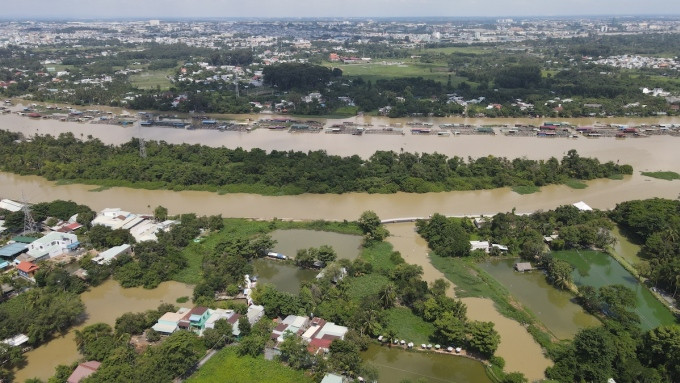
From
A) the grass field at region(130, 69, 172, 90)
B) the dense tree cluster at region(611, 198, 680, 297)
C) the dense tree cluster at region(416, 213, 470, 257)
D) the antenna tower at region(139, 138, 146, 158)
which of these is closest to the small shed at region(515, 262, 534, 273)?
the dense tree cluster at region(416, 213, 470, 257)

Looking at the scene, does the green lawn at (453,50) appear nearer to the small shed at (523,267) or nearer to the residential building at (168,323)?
the small shed at (523,267)

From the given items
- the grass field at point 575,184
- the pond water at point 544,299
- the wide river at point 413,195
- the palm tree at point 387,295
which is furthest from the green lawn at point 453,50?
the palm tree at point 387,295

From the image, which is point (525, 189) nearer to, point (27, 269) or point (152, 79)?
point (27, 269)

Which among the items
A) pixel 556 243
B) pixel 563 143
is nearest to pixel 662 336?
pixel 556 243

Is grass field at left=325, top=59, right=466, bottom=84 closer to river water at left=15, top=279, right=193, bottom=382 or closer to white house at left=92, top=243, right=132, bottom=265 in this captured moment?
white house at left=92, top=243, right=132, bottom=265

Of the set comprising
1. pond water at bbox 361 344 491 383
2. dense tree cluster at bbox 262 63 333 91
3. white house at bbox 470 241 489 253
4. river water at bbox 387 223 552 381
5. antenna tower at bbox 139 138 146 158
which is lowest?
pond water at bbox 361 344 491 383

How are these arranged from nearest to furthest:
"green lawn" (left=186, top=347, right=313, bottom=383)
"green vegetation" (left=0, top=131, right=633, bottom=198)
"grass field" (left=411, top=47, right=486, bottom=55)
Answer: "green lawn" (left=186, top=347, right=313, bottom=383), "green vegetation" (left=0, top=131, right=633, bottom=198), "grass field" (left=411, top=47, right=486, bottom=55)
